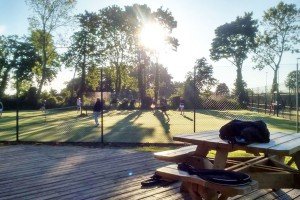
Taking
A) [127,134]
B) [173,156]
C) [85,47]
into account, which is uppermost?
[85,47]

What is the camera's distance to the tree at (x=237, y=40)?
5997 cm

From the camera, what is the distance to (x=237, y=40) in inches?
2410

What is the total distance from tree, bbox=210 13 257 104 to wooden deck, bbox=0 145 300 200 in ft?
173


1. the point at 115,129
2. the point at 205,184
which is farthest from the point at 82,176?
the point at 115,129

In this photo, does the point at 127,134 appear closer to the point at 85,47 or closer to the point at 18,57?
the point at 85,47

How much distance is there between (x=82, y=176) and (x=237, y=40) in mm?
59448

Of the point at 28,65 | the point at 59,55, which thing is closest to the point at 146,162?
the point at 59,55

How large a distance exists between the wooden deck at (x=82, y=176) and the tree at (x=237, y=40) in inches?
2078

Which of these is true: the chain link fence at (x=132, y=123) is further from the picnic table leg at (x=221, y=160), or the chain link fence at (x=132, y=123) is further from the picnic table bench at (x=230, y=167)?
the picnic table leg at (x=221, y=160)

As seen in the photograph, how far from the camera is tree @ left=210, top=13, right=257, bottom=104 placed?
59969 millimetres

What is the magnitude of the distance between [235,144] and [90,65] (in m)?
53.3

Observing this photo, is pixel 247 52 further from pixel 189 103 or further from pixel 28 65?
pixel 28 65

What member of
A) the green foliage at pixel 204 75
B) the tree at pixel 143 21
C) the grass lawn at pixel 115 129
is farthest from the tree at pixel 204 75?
the grass lawn at pixel 115 129

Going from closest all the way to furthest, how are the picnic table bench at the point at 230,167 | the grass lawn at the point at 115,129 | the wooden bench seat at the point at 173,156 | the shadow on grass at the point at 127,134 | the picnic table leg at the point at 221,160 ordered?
the picnic table bench at the point at 230,167
the picnic table leg at the point at 221,160
the wooden bench seat at the point at 173,156
the shadow on grass at the point at 127,134
the grass lawn at the point at 115,129
